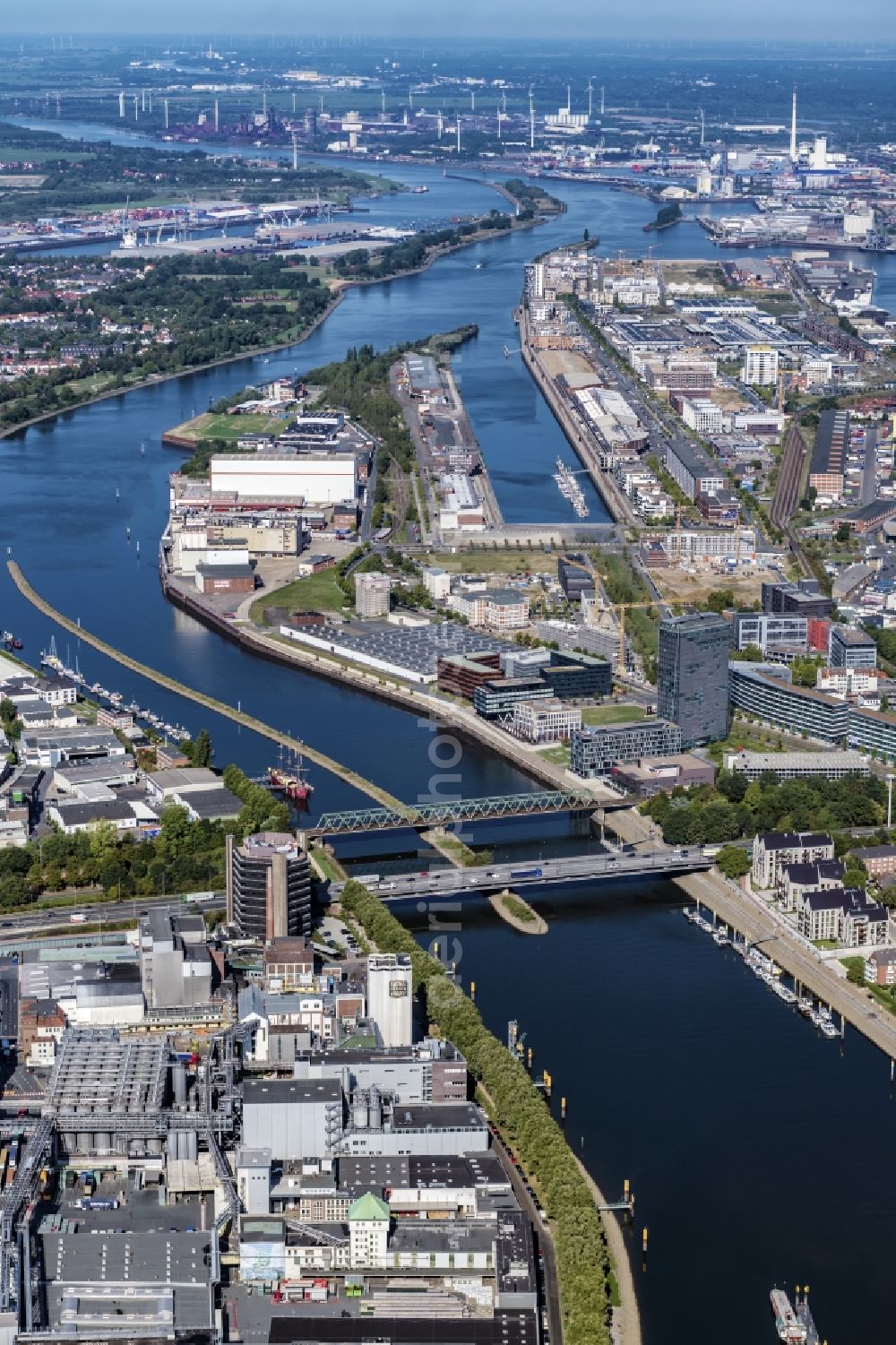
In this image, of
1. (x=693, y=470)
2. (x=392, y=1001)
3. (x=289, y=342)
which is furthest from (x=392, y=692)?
(x=289, y=342)

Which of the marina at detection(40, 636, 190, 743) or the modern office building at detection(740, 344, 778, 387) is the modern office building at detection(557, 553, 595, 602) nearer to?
the marina at detection(40, 636, 190, 743)

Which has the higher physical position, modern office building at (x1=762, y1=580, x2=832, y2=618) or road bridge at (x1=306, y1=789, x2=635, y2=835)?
modern office building at (x1=762, y1=580, x2=832, y2=618)

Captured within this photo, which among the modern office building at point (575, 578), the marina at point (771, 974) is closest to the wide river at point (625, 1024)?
the marina at point (771, 974)

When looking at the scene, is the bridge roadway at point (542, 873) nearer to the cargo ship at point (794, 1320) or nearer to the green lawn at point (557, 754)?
the green lawn at point (557, 754)

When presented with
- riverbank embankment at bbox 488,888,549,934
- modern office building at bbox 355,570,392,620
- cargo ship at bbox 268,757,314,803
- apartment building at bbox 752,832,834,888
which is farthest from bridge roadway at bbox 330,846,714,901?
modern office building at bbox 355,570,392,620

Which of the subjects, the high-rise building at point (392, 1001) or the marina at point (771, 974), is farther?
the marina at point (771, 974)

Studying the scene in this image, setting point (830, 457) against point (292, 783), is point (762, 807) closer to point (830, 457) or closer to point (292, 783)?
point (292, 783)
